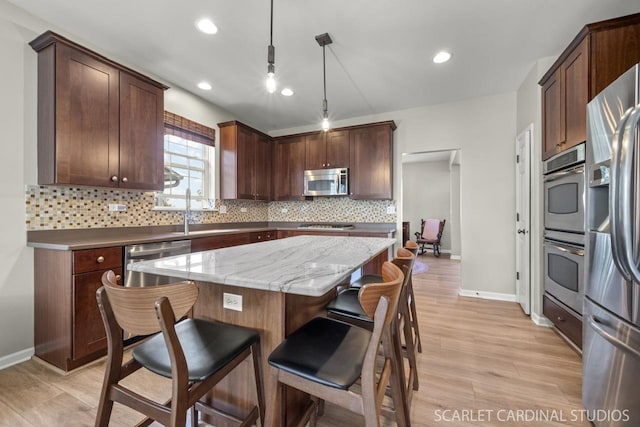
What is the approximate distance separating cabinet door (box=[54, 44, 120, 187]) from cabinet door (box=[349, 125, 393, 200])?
114 inches

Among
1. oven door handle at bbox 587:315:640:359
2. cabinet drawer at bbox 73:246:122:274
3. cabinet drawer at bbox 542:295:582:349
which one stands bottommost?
cabinet drawer at bbox 542:295:582:349

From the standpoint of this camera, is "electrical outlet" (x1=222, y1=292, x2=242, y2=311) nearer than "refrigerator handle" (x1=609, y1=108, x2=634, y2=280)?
No

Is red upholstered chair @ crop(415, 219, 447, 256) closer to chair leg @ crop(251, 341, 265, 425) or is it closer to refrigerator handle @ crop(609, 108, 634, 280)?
refrigerator handle @ crop(609, 108, 634, 280)

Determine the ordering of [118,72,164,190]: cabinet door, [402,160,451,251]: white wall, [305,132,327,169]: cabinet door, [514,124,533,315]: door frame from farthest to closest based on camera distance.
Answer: [402,160,451,251]: white wall
[305,132,327,169]: cabinet door
[514,124,533,315]: door frame
[118,72,164,190]: cabinet door

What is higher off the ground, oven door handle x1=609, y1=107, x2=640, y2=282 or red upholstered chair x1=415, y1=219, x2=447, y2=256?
oven door handle x1=609, y1=107, x2=640, y2=282

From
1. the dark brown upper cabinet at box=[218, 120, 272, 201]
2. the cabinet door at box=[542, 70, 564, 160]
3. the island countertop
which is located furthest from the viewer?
the dark brown upper cabinet at box=[218, 120, 272, 201]

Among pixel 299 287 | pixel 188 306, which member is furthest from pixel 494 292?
pixel 188 306

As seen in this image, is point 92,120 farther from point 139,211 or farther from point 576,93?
point 576,93

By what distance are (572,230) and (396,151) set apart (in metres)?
2.46

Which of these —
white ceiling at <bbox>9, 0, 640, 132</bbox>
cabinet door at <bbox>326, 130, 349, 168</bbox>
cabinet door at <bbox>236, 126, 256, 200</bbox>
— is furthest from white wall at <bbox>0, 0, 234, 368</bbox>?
cabinet door at <bbox>326, 130, 349, 168</bbox>

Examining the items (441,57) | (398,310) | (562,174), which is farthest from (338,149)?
(398,310)

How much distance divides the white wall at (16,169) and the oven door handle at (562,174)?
163 inches

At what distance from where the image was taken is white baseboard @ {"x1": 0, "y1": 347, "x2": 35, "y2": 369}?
1965mm

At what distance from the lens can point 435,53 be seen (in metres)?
2.65
